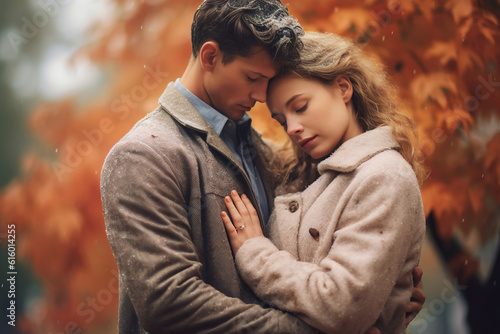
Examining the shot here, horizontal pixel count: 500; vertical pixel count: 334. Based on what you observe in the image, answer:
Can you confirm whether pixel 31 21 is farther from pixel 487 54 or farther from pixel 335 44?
pixel 487 54

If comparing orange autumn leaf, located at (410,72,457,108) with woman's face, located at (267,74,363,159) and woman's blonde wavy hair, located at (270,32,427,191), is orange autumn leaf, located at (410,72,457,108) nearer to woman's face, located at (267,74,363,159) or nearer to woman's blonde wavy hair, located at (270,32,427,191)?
woman's blonde wavy hair, located at (270,32,427,191)

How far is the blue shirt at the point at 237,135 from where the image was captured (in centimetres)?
189

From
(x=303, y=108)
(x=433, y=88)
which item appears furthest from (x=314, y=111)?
(x=433, y=88)

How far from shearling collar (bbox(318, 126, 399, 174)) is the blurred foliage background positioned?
120 cm

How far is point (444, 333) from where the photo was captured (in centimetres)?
321

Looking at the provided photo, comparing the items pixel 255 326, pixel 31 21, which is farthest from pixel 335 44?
pixel 31 21

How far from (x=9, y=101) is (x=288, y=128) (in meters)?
2.14

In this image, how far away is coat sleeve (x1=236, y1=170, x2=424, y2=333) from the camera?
Result: 1.49 meters

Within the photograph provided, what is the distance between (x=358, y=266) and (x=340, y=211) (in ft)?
0.69

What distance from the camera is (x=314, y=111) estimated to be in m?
1.81

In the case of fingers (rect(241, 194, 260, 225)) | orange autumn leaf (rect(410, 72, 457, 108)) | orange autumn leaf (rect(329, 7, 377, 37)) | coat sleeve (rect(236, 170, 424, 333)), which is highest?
orange autumn leaf (rect(329, 7, 377, 37))

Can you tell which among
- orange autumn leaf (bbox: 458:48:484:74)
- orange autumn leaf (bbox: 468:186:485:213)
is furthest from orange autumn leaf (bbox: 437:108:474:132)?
orange autumn leaf (bbox: 468:186:485:213)

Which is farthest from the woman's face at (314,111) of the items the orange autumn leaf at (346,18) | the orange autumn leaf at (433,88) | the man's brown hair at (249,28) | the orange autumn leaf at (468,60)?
the orange autumn leaf at (468,60)

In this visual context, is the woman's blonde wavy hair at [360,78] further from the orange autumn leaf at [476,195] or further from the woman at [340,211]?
the orange autumn leaf at [476,195]
